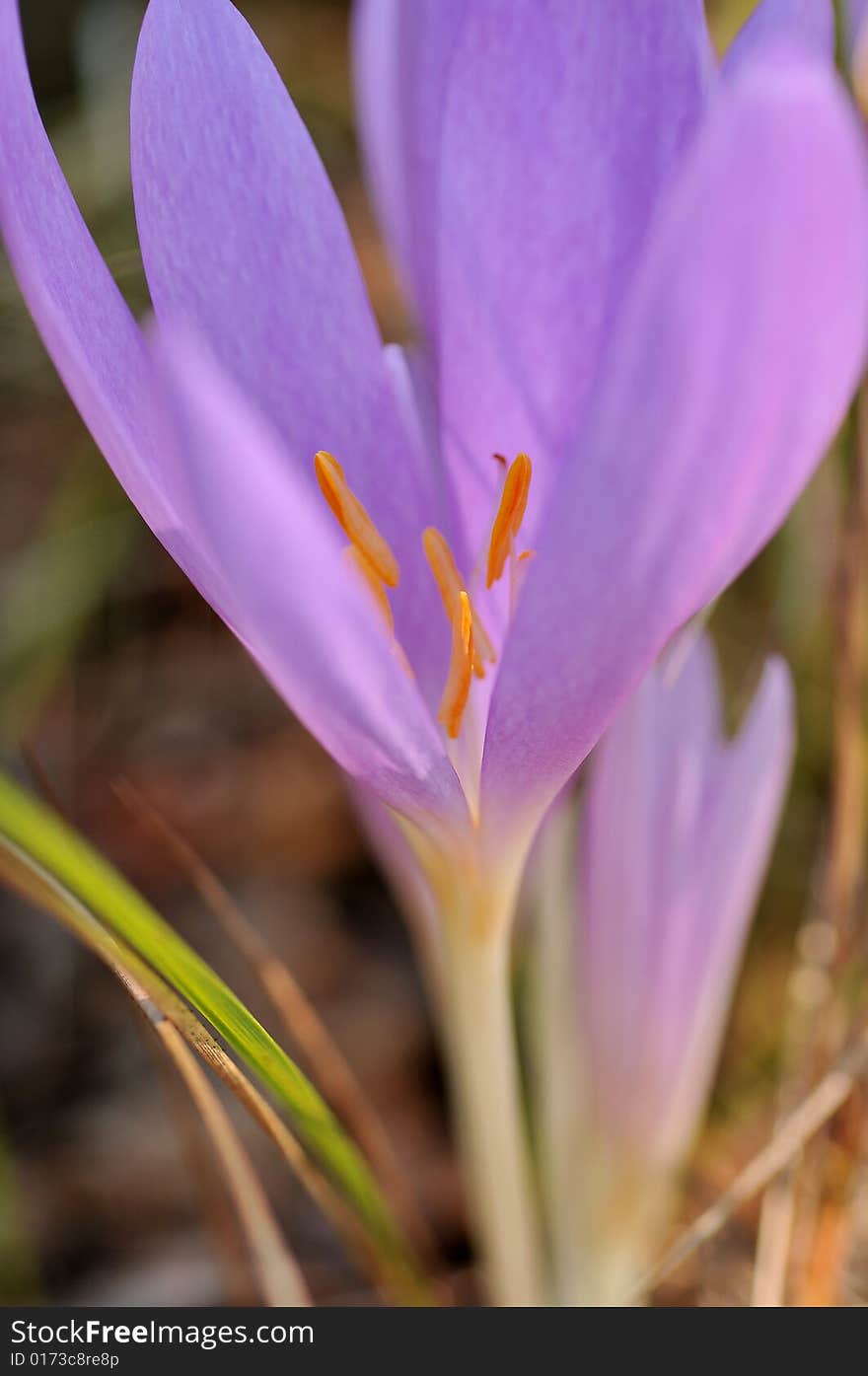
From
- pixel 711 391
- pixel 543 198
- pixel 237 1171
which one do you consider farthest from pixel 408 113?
pixel 237 1171

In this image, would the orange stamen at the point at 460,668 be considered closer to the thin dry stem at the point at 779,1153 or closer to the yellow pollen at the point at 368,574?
the yellow pollen at the point at 368,574

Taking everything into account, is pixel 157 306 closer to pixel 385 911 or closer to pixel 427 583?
pixel 427 583

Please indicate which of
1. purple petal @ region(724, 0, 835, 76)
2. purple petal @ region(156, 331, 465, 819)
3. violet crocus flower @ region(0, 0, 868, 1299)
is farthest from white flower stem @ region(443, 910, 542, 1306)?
purple petal @ region(724, 0, 835, 76)

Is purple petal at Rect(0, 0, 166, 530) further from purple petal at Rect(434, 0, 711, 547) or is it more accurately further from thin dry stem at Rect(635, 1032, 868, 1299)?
thin dry stem at Rect(635, 1032, 868, 1299)

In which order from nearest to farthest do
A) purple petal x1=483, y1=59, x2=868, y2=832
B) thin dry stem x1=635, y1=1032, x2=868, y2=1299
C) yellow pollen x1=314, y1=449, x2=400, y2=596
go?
purple petal x1=483, y1=59, x2=868, y2=832 < yellow pollen x1=314, y1=449, x2=400, y2=596 < thin dry stem x1=635, y1=1032, x2=868, y2=1299

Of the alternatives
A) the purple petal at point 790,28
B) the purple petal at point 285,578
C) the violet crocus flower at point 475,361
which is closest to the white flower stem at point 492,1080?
the violet crocus flower at point 475,361

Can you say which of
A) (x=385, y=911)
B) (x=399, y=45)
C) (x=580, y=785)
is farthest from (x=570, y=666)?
(x=385, y=911)
